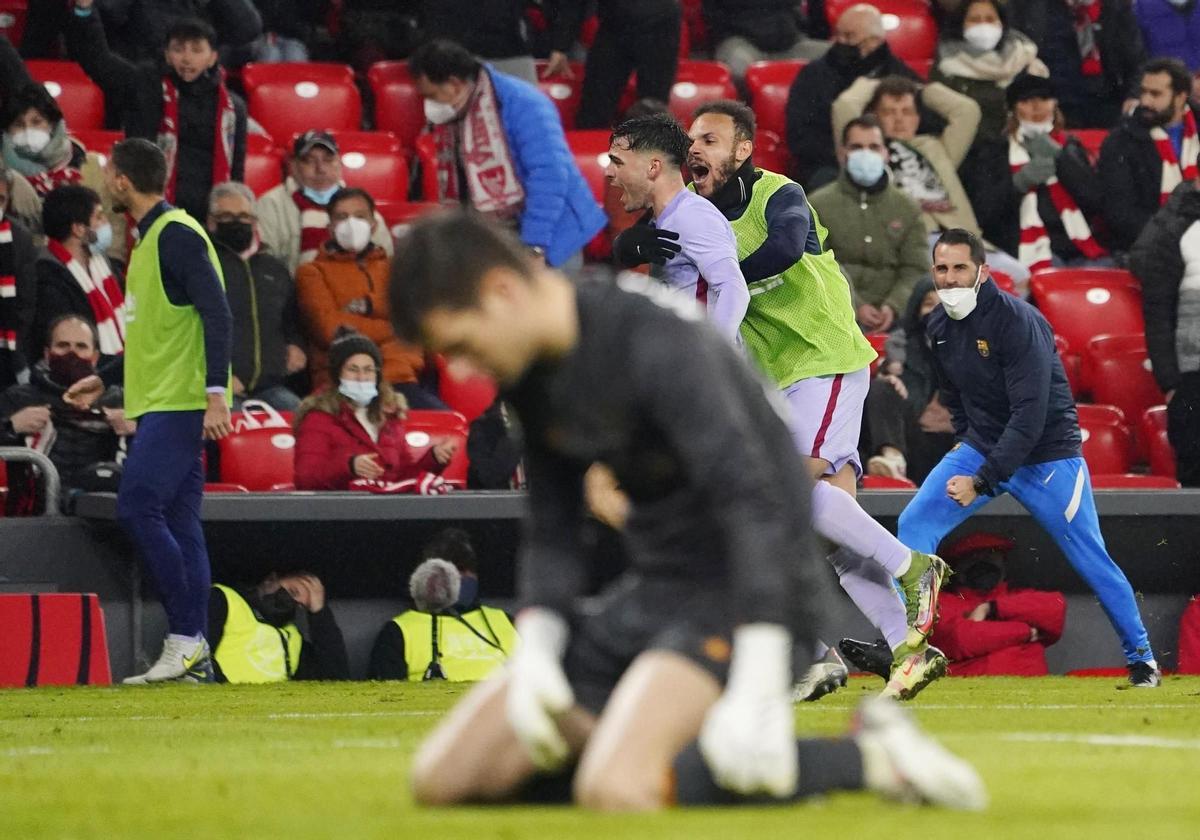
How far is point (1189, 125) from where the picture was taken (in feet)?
41.8

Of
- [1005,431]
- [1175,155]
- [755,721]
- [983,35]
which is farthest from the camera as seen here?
[983,35]

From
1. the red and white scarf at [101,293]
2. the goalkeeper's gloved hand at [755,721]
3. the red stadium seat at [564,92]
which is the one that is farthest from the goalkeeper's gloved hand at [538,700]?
the red stadium seat at [564,92]

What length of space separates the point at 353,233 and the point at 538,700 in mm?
7790

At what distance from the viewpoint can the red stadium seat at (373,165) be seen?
12.7 m

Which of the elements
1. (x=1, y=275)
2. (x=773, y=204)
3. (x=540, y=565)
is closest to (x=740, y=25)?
(x=1, y=275)

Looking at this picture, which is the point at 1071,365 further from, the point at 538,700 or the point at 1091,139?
the point at 538,700

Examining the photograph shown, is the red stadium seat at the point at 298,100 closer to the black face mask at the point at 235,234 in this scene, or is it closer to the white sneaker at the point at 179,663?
the black face mask at the point at 235,234

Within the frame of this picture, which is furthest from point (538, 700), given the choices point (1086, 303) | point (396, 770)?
point (1086, 303)

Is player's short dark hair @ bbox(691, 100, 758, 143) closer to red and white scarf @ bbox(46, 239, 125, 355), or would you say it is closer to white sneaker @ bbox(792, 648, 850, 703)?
white sneaker @ bbox(792, 648, 850, 703)

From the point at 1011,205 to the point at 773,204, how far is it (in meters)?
5.92

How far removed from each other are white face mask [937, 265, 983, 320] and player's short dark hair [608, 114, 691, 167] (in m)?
1.77

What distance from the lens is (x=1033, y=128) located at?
13.0 m

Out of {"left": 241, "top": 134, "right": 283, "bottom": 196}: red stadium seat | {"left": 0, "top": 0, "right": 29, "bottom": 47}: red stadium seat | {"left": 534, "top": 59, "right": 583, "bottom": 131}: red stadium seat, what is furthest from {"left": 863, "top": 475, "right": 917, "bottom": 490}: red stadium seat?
{"left": 0, "top": 0, "right": 29, "bottom": 47}: red stadium seat

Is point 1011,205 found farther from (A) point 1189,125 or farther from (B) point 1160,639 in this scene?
(B) point 1160,639
